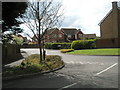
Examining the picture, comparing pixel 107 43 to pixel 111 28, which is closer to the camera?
pixel 107 43

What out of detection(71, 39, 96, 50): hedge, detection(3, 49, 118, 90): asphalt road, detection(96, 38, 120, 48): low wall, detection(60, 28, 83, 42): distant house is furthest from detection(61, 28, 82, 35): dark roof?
detection(3, 49, 118, 90): asphalt road

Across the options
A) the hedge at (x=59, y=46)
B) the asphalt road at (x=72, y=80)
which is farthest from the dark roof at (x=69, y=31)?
the asphalt road at (x=72, y=80)

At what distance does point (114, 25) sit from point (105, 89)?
3675cm

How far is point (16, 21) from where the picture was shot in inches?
546

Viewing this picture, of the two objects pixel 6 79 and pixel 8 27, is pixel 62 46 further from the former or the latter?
pixel 6 79

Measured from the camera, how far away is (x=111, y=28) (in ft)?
139

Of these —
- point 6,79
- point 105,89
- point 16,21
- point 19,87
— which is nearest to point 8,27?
point 16,21

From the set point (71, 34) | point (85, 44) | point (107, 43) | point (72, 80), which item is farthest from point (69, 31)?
point (72, 80)

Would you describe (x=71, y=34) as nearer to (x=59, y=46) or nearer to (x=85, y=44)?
(x=59, y=46)

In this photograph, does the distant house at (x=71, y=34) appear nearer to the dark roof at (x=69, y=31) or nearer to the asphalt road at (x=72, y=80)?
the dark roof at (x=69, y=31)

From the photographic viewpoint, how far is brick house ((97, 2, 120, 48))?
128 ft

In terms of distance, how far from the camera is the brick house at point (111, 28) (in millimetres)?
39000

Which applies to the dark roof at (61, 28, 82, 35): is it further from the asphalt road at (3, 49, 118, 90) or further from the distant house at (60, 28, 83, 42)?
the asphalt road at (3, 49, 118, 90)

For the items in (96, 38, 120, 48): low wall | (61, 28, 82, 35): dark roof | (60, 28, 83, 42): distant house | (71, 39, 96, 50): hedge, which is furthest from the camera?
(61, 28, 82, 35): dark roof
